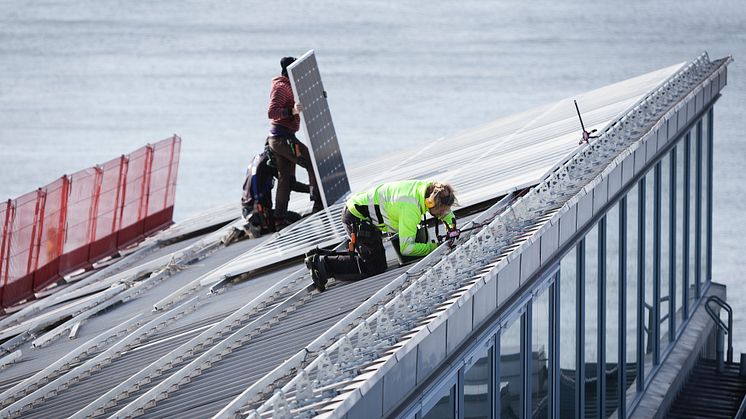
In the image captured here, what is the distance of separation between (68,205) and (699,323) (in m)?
9.86

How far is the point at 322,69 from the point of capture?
57562mm

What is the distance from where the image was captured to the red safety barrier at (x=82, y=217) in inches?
773

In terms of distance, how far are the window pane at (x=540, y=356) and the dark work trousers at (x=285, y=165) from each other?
14.9 ft

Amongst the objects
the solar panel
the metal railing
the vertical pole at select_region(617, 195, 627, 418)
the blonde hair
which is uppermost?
the solar panel

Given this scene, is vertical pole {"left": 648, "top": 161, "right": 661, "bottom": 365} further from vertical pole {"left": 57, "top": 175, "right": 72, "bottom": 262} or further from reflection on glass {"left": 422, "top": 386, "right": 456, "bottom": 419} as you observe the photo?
vertical pole {"left": 57, "top": 175, "right": 72, "bottom": 262}

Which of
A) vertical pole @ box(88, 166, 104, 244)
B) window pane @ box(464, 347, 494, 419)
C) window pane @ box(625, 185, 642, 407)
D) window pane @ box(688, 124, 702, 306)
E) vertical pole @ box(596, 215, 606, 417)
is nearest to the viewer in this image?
window pane @ box(464, 347, 494, 419)

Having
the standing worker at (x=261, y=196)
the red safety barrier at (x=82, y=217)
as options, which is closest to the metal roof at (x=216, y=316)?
the standing worker at (x=261, y=196)

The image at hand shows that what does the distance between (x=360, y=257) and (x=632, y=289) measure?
16.5 ft

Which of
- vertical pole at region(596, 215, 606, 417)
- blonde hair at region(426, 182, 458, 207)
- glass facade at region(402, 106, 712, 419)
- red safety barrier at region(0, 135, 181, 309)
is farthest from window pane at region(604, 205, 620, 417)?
red safety barrier at region(0, 135, 181, 309)

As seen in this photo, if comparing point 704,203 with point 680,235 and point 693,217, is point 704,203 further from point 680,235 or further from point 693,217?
point 680,235

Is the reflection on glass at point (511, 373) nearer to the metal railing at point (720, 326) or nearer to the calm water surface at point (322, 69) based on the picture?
the metal railing at point (720, 326)

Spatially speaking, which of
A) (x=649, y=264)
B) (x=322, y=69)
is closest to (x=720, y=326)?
(x=649, y=264)

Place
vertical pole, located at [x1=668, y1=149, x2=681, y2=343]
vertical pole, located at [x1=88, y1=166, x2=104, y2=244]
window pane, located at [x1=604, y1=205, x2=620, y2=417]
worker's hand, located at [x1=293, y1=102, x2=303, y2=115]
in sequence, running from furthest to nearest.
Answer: vertical pole, located at [x1=88, y1=166, x2=104, y2=244] < vertical pole, located at [x1=668, y1=149, x2=681, y2=343] < worker's hand, located at [x1=293, y1=102, x2=303, y2=115] < window pane, located at [x1=604, y1=205, x2=620, y2=417]

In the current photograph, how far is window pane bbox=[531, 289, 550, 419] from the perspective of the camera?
40.0 ft
